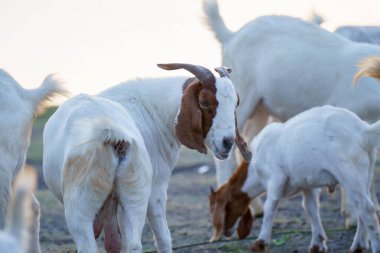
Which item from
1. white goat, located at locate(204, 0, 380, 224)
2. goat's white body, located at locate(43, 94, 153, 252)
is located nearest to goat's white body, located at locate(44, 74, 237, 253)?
goat's white body, located at locate(43, 94, 153, 252)

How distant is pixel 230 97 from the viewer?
678 cm

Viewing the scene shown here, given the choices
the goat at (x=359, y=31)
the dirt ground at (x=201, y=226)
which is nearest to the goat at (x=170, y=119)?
the dirt ground at (x=201, y=226)

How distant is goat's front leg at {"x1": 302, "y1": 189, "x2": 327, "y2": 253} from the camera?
369 inches

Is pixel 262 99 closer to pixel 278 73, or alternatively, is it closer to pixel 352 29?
pixel 278 73

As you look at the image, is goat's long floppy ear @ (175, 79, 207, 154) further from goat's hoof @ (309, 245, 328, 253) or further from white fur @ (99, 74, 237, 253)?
goat's hoof @ (309, 245, 328, 253)

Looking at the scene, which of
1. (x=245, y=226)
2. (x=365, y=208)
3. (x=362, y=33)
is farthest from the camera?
(x=362, y=33)

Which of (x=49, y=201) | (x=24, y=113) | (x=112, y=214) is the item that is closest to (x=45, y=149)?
(x=112, y=214)

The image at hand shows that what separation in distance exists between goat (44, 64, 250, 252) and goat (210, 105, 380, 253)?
5.10 feet

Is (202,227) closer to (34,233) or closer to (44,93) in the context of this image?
(44,93)

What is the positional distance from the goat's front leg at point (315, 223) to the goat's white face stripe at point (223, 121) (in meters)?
2.89

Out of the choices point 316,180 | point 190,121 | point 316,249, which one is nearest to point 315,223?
point 316,249

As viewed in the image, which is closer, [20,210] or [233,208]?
[20,210]

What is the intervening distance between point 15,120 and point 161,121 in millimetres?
1458

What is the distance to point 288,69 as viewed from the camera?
11.6 meters
